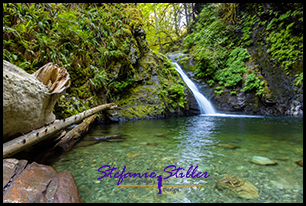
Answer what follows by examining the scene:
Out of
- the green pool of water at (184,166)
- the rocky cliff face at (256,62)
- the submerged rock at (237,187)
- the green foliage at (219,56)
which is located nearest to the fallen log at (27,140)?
the green pool of water at (184,166)

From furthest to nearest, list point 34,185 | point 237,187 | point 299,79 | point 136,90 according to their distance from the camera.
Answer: point 136,90
point 299,79
point 237,187
point 34,185

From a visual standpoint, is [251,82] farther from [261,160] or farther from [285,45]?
[261,160]

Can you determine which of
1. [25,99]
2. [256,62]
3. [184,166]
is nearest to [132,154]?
[184,166]

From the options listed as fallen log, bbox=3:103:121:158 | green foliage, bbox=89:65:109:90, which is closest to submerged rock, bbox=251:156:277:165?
fallen log, bbox=3:103:121:158

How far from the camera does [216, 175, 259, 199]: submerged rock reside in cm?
143

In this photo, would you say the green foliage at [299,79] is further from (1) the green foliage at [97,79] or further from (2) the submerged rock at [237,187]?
(1) the green foliage at [97,79]

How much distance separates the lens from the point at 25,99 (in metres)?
1.75

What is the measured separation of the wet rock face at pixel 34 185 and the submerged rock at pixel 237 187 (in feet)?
4.94

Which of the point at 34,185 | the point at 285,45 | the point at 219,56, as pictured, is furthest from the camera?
the point at 219,56

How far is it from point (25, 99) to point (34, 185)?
3.53ft

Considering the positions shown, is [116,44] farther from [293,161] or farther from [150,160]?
[293,161]

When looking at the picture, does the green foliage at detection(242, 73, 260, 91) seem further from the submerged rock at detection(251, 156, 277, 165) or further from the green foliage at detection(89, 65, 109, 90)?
the green foliage at detection(89, 65, 109, 90)

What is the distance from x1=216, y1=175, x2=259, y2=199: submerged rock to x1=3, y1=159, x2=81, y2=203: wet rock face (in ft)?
4.94

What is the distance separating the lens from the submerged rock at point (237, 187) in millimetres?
1426
